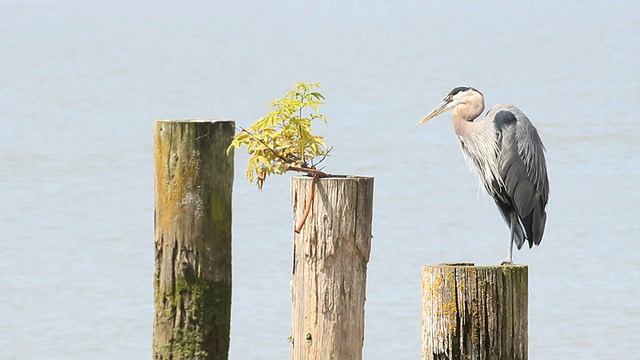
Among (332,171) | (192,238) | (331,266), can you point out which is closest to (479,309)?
(331,266)

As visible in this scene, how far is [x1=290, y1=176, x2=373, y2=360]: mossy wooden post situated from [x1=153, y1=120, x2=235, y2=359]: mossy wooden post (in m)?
0.57

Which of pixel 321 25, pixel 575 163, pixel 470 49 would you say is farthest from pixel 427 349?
pixel 321 25

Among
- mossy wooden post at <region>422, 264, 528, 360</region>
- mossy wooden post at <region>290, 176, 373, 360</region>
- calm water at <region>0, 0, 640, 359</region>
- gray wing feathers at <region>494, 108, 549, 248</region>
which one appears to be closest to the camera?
mossy wooden post at <region>422, 264, 528, 360</region>

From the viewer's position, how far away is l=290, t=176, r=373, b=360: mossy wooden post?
4.88m

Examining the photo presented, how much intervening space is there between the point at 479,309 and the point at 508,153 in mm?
2254

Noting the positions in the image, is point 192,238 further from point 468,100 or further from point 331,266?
point 468,100

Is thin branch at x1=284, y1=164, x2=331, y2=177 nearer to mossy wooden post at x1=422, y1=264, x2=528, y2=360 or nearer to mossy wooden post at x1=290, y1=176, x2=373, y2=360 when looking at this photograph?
mossy wooden post at x1=290, y1=176, x2=373, y2=360

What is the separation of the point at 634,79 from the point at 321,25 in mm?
29675

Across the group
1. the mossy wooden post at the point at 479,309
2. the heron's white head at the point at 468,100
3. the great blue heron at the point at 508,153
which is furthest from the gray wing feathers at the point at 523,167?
the mossy wooden post at the point at 479,309

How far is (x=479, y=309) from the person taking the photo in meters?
4.39

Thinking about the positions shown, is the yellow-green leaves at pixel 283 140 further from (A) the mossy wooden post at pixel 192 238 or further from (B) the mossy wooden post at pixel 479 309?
(B) the mossy wooden post at pixel 479 309

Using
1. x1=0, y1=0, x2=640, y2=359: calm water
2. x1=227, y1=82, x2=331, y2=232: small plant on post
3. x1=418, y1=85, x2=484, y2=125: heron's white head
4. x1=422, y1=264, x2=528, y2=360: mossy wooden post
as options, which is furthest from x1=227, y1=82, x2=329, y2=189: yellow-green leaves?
x1=0, y1=0, x2=640, y2=359: calm water

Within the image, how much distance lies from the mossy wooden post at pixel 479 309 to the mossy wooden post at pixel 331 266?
0.55m

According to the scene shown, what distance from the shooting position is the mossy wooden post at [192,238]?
5379 mm
